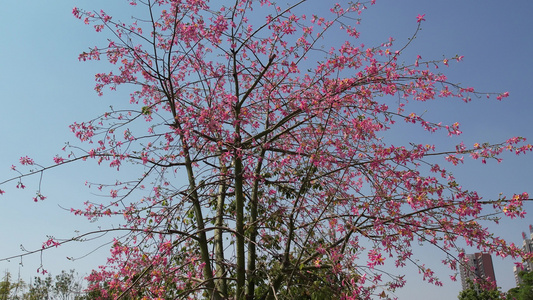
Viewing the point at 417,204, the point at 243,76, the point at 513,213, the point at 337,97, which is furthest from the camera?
the point at 243,76

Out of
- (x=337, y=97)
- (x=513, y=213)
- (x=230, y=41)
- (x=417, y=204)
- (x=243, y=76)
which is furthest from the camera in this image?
(x=243, y=76)

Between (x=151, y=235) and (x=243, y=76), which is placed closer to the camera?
(x=151, y=235)

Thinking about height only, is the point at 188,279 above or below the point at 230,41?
below

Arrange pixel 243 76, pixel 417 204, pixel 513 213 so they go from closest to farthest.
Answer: pixel 513 213 → pixel 417 204 → pixel 243 76

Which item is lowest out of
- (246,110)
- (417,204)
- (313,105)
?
(417,204)

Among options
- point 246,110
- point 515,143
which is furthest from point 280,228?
point 515,143

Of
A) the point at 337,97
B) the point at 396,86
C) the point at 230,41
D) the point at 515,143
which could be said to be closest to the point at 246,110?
the point at 230,41

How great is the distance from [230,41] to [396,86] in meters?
2.69

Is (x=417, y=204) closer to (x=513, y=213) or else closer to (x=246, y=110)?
(x=513, y=213)

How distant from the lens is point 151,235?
252 inches

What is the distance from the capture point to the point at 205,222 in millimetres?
6895

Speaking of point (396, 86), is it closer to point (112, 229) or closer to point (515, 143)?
point (515, 143)

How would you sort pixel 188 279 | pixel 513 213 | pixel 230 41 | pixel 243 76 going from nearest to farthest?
pixel 513 213
pixel 188 279
pixel 230 41
pixel 243 76

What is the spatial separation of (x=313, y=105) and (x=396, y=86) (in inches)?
51.2
